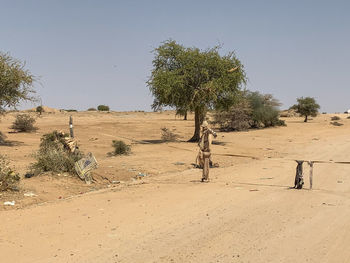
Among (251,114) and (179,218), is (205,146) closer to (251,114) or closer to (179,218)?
(179,218)

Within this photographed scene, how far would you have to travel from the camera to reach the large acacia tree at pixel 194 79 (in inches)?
999

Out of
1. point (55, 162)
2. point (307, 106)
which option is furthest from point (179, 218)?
point (307, 106)

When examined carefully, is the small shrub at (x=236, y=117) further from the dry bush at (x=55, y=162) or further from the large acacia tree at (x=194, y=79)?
the dry bush at (x=55, y=162)

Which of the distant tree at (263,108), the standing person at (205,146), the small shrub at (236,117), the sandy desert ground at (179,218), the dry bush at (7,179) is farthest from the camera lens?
the distant tree at (263,108)

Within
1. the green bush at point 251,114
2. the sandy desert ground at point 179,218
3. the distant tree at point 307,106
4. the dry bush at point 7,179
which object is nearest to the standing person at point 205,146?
the sandy desert ground at point 179,218

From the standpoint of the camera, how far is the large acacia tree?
83.3 ft

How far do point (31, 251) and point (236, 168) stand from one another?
11.0m

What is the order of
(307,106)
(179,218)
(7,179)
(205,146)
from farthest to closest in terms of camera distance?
(307,106) < (205,146) < (7,179) < (179,218)

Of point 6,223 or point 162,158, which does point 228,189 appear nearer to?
point 6,223

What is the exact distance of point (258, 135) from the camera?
3403 centimetres


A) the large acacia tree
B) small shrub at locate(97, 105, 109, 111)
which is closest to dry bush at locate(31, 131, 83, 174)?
the large acacia tree

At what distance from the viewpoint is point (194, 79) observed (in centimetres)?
2630

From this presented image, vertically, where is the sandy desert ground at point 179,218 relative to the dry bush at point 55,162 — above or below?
below

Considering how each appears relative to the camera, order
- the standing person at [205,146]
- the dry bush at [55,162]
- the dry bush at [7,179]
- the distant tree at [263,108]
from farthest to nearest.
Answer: the distant tree at [263,108] → the standing person at [205,146] → the dry bush at [55,162] → the dry bush at [7,179]
